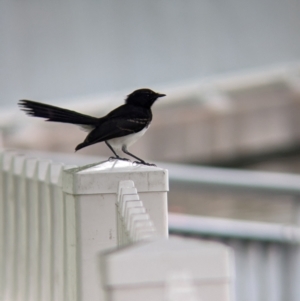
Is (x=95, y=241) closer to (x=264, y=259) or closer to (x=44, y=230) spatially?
(x=44, y=230)

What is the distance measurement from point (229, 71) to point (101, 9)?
2327 millimetres

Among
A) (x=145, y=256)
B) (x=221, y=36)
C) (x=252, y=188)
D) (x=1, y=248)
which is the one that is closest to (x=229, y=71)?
(x=221, y=36)

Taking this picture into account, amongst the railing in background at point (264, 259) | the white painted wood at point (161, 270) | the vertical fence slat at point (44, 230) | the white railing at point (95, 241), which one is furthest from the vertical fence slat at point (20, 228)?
the white painted wood at point (161, 270)

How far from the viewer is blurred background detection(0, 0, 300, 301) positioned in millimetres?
9289

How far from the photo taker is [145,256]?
1823mm

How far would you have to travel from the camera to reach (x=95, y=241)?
2971 millimetres

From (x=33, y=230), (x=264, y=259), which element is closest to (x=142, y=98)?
(x=264, y=259)

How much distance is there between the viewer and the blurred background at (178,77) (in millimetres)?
9289

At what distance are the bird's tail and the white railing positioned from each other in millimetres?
295

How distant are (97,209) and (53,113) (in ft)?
5.68

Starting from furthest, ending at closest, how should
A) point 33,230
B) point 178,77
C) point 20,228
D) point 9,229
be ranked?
1. point 178,77
2. point 9,229
3. point 20,228
4. point 33,230

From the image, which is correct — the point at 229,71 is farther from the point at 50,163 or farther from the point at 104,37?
the point at 50,163

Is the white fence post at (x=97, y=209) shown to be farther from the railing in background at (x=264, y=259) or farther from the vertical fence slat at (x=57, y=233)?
the railing in background at (x=264, y=259)

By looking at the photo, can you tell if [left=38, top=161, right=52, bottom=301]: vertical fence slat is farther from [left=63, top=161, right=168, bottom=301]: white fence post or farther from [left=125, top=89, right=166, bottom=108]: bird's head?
[left=125, top=89, right=166, bottom=108]: bird's head
